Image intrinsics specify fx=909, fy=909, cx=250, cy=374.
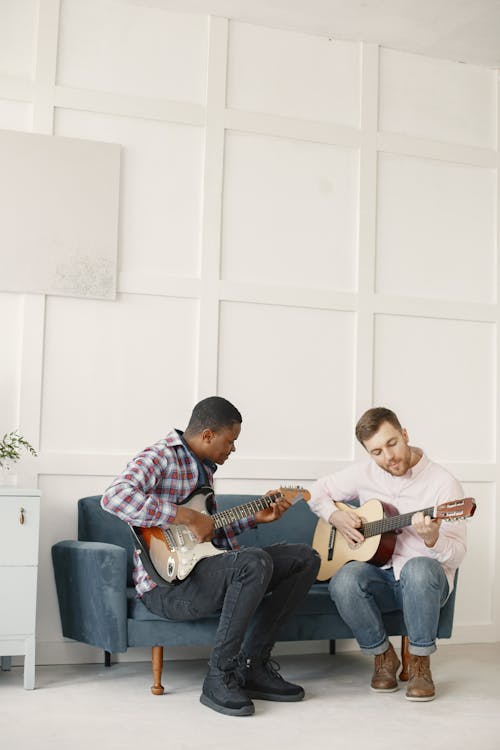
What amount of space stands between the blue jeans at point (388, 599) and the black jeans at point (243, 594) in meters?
0.16

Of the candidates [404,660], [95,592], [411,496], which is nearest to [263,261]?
[411,496]

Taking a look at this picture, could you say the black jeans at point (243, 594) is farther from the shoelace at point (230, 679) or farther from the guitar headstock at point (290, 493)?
the guitar headstock at point (290, 493)

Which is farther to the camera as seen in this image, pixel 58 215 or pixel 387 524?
pixel 58 215

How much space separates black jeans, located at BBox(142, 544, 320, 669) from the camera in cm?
293

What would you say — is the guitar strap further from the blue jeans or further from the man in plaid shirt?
the blue jeans

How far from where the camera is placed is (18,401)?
3.76 metres

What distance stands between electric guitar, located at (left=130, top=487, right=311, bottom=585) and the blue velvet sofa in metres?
0.11

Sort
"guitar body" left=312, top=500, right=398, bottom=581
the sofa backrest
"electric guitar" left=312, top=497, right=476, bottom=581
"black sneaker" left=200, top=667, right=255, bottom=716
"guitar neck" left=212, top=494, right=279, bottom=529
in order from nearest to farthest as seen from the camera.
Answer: "black sneaker" left=200, top=667, right=255, bottom=716
"electric guitar" left=312, top=497, right=476, bottom=581
"guitar neck" left=212, top=494, right=279, bottom=529
"guitar body" left=312, top=500, right=398, bottom=581
the sofa backrest

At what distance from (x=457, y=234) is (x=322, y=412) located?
1.18 m

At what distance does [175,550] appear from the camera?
306 centimetres

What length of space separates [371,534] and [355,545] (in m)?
0.10

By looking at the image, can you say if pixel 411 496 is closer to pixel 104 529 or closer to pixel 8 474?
pixel 104 529

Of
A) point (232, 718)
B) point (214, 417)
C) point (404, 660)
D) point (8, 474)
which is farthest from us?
point (8, 474)

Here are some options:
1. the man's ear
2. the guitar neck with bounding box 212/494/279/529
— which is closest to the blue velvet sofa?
the guitar neck with bounding box 212/494/279/529
